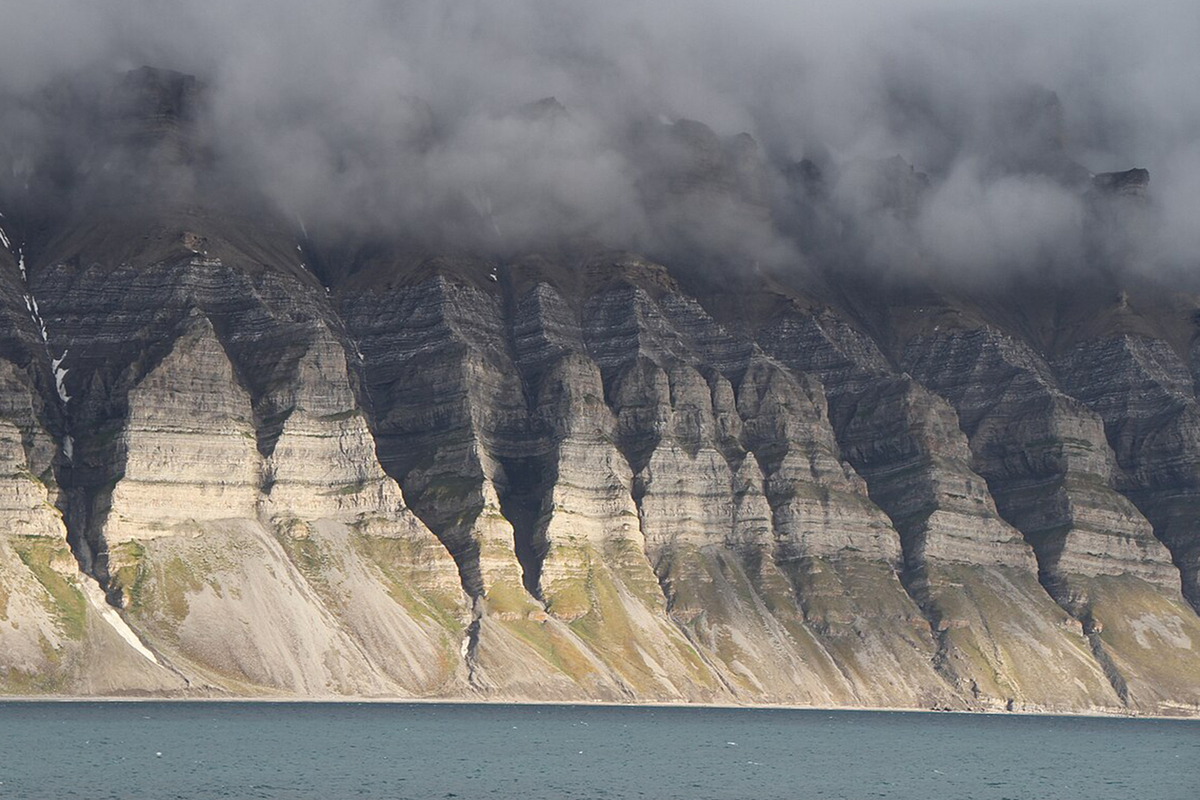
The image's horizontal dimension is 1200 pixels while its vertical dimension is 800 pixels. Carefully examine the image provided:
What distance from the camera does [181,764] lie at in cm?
18850

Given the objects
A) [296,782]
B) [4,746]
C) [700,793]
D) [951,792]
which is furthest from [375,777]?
[951,792]

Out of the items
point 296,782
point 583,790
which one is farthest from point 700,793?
point 296,782

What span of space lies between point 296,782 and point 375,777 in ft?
34.5

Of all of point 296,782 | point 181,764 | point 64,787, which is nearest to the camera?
point 64,787

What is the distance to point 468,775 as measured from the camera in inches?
7495

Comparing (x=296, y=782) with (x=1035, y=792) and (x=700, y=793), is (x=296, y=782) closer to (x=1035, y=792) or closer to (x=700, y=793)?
(x=700, y=793)

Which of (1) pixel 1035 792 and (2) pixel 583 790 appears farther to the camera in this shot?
(1) pixel 1035 792

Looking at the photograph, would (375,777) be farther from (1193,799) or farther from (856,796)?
(1193,799)

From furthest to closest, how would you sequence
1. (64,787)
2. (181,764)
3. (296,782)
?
(181,764) < (296,782) < (64,787)

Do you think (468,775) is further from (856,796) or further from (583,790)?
(856,796)

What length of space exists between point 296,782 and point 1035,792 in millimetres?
76737

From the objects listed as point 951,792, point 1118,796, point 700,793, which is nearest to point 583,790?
point 700,793

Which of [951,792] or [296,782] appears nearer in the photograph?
[296,782]

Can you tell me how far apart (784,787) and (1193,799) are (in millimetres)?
43005
